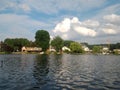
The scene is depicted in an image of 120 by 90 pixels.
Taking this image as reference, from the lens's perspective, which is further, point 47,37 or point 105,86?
point 47,37

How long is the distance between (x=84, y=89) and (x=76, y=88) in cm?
101

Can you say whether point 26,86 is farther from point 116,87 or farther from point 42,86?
point 116,87

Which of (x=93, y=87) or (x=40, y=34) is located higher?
(x=40, y=34)

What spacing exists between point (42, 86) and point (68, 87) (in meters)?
3.27

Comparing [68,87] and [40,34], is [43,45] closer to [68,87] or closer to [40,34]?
[40,34]

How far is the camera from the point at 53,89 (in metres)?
26.4

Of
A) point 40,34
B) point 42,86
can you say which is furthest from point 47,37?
point 42,86

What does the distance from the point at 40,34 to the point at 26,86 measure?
170 metres

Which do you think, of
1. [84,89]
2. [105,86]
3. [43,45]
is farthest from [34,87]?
[43,45]

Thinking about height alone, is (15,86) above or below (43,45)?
below

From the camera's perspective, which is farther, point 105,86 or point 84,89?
point 105,86

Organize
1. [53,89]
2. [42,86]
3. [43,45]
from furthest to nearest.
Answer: [43,45] → [42,86] → [53,89]

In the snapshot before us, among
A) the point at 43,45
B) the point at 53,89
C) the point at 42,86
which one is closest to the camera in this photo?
the point at 53,89

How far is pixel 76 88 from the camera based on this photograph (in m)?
27.1
